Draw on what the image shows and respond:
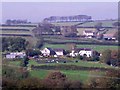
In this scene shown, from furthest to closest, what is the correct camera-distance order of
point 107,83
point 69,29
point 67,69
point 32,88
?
point 69,29 → point 67,69 → point 107,83 → point 32,88

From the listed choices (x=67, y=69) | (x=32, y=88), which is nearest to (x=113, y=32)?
(x=67, y=69)

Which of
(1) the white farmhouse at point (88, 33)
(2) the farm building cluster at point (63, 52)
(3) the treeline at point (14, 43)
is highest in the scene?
(1) the white farmhouse at point (88, 33)

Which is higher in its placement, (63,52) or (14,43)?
(14,43)

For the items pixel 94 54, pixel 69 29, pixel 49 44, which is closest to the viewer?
pixel 94 54

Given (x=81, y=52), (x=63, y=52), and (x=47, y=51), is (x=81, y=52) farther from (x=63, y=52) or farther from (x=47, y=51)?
(x=47, y=51)

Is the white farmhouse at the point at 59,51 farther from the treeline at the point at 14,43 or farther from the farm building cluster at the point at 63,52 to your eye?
the treeline at the point at 14,43

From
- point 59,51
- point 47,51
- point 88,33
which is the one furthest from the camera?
point 88,33

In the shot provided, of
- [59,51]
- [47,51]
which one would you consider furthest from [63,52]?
[47,51]

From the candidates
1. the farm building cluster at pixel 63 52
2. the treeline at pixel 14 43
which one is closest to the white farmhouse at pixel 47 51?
the farm building cluster at pixel 63 52

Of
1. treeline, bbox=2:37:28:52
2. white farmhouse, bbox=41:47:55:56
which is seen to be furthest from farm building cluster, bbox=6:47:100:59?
treeline, bbox=2:37:28:52

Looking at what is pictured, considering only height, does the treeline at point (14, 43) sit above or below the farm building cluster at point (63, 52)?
above

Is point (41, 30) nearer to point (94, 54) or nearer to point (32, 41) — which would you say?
point (32, 41)
